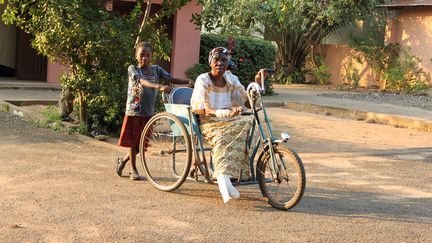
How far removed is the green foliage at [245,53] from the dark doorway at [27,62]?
4.27 meters

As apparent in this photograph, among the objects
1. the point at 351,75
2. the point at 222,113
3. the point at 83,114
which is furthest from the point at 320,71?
the point at 222,113

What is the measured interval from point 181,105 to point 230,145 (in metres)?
0.74

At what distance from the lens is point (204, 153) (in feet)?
18.9

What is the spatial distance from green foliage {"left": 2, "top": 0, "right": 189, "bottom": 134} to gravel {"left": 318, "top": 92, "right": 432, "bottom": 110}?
9.85 metres

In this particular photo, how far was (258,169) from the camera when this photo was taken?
554cm

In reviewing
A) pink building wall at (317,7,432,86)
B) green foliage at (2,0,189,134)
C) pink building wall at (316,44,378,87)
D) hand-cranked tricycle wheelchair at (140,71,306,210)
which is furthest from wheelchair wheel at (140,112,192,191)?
pink building wall at (316,44,378,87)

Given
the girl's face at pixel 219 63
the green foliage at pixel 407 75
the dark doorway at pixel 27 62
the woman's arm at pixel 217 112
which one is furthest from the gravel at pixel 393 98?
the woman's arm at pixel 217 112

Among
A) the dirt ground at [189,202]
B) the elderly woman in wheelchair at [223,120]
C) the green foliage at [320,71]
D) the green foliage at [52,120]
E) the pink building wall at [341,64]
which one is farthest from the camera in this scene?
the green foliage at [320,71]

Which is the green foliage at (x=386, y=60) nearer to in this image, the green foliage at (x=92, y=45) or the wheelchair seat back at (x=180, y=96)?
the green foliage at (x=92, y=45)

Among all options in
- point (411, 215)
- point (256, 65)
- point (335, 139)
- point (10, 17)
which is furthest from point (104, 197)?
point (256, 65)

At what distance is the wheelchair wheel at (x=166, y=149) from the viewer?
5814 millimetres

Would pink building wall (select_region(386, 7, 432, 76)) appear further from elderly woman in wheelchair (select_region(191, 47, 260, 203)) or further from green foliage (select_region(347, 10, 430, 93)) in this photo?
elderly woman in wheelchair (select_region(191, 47, 260, 203))

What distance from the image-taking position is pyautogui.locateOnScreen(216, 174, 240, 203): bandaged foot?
5.25 metres

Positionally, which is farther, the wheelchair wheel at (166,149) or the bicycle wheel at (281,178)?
the wheelchair wheel at (166,149)
